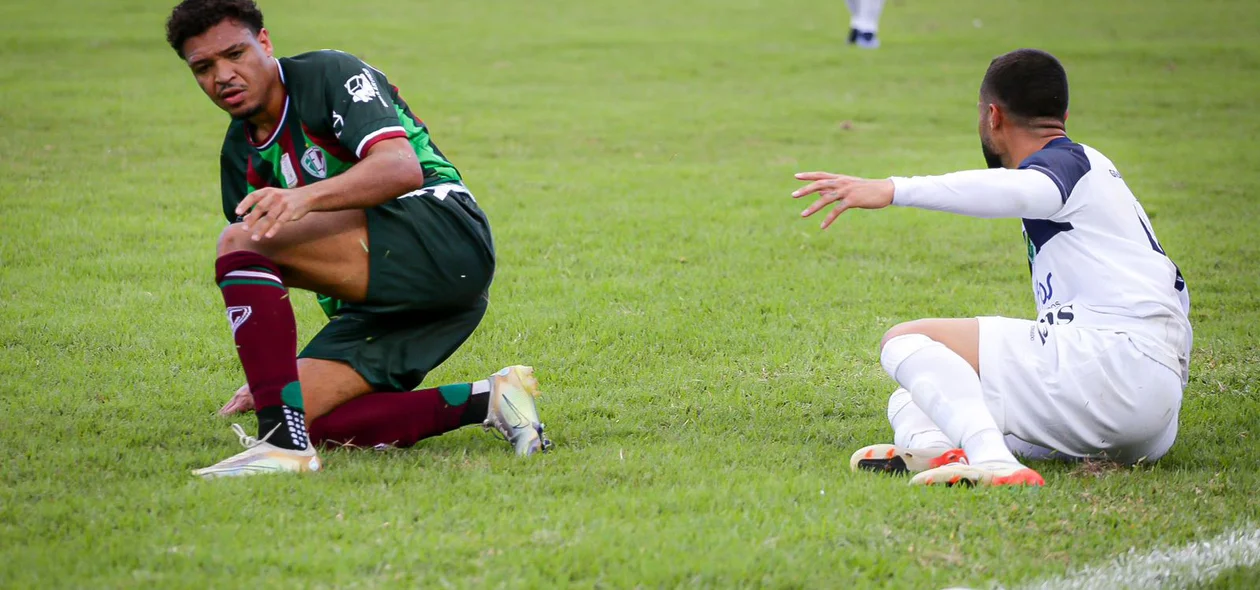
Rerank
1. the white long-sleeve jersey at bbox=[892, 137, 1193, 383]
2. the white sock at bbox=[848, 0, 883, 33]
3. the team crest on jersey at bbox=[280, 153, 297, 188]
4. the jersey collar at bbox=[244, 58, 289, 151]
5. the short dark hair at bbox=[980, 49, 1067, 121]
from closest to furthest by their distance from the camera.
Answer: the white long-sleeve jersey at bbox=[892, 137, 1193, 383] → the short dark hair at bbox=[980, 49, 1067, 121] → the jersey collar at bbox=[244, 58, 289, 151] → the team crest on jersey at bbox=[280, 153, 297, 188] → the white sock at bbox=[848, 0, 883, 33]

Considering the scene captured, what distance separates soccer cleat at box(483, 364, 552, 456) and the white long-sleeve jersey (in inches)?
54.8

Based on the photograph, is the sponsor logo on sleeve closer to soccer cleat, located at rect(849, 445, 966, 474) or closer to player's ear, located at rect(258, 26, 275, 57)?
player's ear, located at rect(258, 26, 275, 57)

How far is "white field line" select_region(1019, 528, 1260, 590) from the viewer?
313 centimetres

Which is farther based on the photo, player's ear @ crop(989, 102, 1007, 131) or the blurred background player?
the blurred background player

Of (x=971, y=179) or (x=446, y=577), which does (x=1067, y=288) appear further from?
(x=446, y=577)

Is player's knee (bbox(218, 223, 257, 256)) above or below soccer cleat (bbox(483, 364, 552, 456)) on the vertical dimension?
above

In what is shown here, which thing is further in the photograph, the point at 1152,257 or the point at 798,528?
the point at 1152,257

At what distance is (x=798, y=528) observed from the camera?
11.0 feet

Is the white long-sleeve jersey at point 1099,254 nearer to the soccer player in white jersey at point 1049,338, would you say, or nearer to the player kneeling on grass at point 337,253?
the soccer player in white jersey at point 1049,338

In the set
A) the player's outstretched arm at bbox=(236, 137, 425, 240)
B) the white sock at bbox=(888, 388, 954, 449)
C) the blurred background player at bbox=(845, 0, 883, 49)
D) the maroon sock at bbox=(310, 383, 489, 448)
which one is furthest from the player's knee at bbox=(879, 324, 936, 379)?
the blurred background player at bbox=(845, 0, 883, 49)

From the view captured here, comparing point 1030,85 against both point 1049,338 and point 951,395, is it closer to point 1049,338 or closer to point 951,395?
point 1049,338

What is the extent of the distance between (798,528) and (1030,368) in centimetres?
106

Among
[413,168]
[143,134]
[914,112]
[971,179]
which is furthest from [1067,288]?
[914,112]

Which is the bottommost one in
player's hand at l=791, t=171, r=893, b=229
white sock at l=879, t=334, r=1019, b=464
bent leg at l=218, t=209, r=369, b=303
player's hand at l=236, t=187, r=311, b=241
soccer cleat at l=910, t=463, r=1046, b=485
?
soccer cleat at l=910, t=463, r=1046, b=485
